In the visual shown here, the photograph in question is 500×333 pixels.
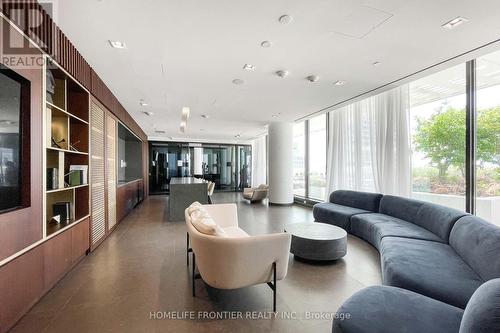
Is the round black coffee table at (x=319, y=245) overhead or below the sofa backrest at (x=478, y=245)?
below

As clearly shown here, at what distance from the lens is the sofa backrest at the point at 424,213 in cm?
291

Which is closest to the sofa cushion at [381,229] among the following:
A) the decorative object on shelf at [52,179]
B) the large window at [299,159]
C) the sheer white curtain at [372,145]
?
the sheer white curtain at [372,145]

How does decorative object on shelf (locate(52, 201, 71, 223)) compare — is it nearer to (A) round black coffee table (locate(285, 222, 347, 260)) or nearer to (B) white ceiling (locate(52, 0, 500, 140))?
(B) white ceiling (locate(52, 0, 500, 140))

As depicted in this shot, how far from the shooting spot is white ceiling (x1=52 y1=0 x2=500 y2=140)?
2238 mm

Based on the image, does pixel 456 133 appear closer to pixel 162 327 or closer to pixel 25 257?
pixel 162 327

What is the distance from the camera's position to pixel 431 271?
6.75ft

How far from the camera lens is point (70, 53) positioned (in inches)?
112

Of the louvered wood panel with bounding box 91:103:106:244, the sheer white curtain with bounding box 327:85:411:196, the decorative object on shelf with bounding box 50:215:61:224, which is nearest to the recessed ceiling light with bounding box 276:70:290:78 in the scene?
the sheer white curtain with bounding box 327:85:411:196

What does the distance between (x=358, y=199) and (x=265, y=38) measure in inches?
153

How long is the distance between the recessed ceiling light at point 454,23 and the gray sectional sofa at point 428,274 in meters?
2.16

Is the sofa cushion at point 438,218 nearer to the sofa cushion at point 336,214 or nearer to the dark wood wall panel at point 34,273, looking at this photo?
the sofa cushion at point 336,214

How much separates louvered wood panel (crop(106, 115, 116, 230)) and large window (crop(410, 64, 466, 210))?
598cm

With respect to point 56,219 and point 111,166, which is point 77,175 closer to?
point 56,219

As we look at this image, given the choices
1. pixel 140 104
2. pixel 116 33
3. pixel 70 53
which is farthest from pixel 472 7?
pixel 140 104
